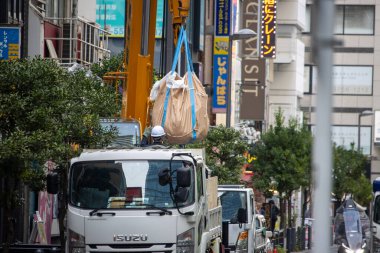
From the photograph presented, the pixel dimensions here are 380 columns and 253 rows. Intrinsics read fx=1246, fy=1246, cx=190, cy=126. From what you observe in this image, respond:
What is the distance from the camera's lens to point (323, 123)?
559 cm

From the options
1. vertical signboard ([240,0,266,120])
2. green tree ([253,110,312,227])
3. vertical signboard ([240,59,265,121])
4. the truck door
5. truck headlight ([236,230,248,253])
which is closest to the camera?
truck headlight ([236,230,248,253])

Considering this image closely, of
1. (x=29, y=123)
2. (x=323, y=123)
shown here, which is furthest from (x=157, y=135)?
(x=323, y=123)

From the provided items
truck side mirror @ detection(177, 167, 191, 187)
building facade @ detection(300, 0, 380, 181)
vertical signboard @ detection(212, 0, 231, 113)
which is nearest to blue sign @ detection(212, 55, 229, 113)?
vertical signboard @ detection(212, 0, 231, 113)

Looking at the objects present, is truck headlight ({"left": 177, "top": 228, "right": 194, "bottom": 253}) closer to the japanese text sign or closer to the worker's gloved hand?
the worker's gloved hand

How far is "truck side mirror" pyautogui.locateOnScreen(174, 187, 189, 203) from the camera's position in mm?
17359

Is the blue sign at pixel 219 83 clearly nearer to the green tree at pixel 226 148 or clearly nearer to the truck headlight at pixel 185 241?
the green tree at pixel 226 148

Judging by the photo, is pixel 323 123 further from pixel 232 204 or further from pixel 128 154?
pixel 232 204

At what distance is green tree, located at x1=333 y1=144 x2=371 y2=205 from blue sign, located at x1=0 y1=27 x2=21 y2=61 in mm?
57039

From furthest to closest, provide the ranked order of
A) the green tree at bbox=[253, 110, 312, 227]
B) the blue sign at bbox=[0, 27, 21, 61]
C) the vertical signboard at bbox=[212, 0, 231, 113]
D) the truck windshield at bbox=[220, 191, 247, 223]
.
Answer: the green tree at bbox=[253, 110, 312, 227], the vertical signboard at bbox=[212, 0, 231, 113], the truck windshield at bbox=[220, 191, 247, 223], the blue sign at bbox=[0, 27, 21, 61]

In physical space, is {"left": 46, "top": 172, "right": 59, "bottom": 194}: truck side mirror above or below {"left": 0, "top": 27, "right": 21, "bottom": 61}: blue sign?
below

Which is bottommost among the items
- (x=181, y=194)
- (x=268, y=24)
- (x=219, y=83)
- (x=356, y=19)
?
(x=181, y=194)

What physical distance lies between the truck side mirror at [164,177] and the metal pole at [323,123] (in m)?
11.5

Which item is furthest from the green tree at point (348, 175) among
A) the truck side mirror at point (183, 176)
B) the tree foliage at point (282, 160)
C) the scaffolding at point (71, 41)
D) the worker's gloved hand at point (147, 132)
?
the truck side mirror at point (183, 176)

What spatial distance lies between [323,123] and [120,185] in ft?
39.3
